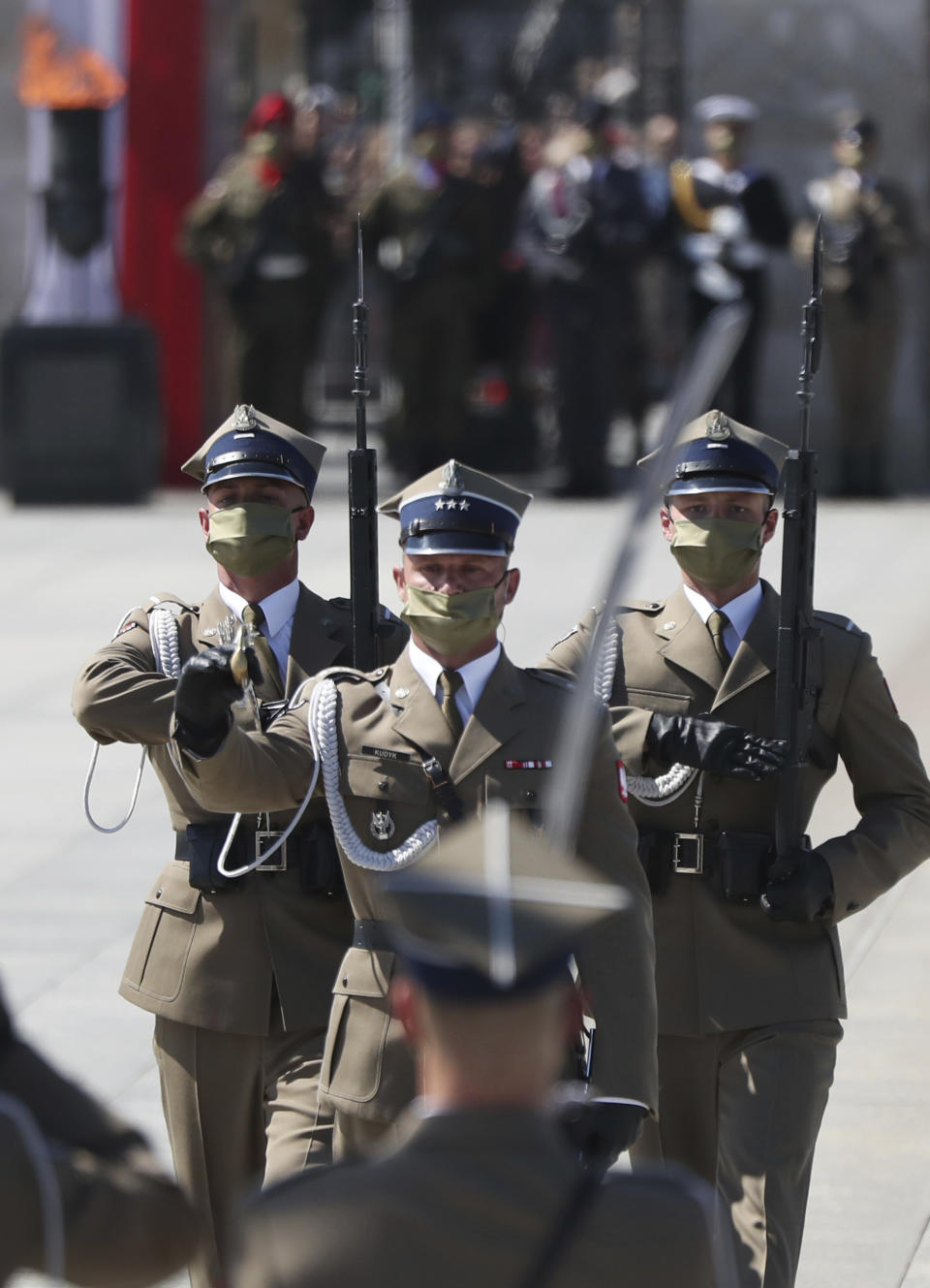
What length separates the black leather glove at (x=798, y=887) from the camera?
4473mm

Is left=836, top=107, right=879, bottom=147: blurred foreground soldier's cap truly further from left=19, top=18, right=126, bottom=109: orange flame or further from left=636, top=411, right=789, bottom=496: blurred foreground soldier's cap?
left=636, top=411, right=789, bottom=496: blurred foreground soldier's cap

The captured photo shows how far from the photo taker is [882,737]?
4609 millimetres

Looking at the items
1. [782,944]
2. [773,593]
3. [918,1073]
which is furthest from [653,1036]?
[918,1073]

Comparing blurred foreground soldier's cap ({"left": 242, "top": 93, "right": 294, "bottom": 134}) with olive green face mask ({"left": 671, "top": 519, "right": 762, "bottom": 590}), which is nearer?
olive green face mask ({"left": 671, "top": 519, "right": 762, "bottom": 590})

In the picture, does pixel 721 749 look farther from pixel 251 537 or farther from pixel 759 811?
pixel 251 537

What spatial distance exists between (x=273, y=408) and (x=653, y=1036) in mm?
12327

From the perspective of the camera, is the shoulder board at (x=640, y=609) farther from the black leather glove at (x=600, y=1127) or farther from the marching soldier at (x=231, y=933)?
the black leather glove at (x=600, y=1127)

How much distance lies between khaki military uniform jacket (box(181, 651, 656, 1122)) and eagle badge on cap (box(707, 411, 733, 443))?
74cm

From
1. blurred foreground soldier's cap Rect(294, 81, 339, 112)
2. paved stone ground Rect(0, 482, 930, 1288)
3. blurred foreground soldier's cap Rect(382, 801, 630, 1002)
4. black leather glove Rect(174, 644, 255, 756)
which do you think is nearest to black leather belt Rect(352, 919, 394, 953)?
black leather glove Rect(174, 644, 255, 756)

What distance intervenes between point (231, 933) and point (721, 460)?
1260 mm

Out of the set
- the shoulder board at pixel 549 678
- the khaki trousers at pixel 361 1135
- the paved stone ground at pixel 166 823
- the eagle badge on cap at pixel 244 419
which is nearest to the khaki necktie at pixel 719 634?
the shoulder board at pixel 549 678

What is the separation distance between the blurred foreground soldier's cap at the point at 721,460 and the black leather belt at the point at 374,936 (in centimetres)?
114

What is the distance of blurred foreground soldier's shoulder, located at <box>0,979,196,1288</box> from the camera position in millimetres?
2529

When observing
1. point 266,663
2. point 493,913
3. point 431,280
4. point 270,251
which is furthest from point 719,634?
point 270,251
